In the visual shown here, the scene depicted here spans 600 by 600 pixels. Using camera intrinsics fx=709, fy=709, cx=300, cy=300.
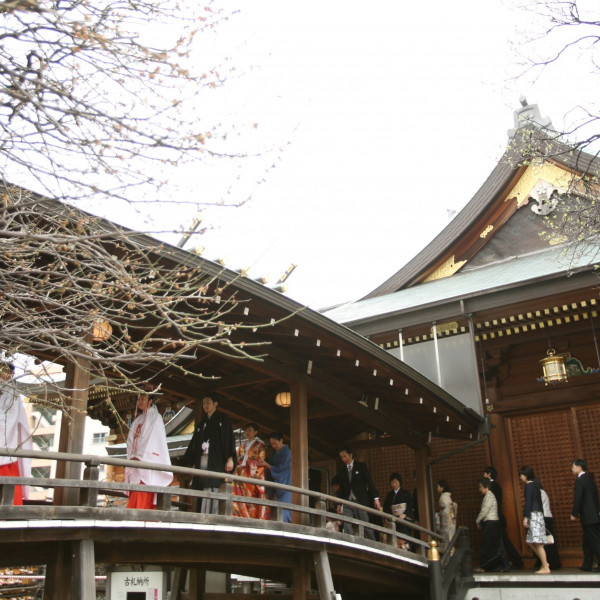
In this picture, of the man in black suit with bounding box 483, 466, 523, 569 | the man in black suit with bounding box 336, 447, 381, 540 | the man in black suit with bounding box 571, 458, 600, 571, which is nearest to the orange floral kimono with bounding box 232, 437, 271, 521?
the man in black suit with bounding box 336, 447, 381, 540

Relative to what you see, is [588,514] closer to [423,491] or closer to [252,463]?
[423,491]

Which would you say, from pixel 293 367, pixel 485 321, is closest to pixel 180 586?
pixel 293 367

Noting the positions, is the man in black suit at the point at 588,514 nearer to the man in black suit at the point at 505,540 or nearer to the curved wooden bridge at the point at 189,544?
the man in black suit at the point at 505,540

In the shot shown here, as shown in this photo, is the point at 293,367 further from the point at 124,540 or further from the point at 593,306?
the point at 593,306

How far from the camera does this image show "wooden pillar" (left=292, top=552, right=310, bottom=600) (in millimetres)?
7691

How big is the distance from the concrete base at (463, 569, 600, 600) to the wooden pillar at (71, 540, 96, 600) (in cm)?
614

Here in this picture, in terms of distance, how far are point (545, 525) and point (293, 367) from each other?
4509mm

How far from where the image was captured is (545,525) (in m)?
9.99

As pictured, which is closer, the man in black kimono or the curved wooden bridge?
the curved wooden bridge

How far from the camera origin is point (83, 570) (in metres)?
5.28

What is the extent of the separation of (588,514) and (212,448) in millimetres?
5227

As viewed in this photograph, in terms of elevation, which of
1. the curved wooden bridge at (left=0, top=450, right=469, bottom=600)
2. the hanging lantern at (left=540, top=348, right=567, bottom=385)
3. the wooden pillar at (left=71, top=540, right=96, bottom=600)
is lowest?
the wooden pillar at (left=71, top=540, right=96, bottom=600)

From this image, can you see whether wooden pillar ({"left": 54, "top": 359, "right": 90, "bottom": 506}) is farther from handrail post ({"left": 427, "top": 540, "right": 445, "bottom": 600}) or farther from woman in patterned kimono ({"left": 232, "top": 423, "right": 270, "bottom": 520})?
handrail post ({"left": 427, "top": 540, "right": 445, "bottom": 600})

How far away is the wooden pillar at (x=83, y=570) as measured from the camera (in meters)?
5.21
